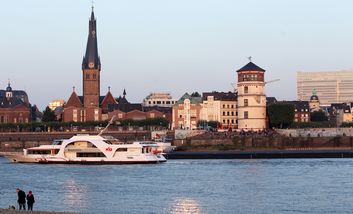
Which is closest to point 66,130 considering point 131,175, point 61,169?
point 61,169

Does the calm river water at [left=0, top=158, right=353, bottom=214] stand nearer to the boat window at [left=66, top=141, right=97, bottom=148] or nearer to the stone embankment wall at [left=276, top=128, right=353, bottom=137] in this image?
the boat window at [left=66, top=141, right=97, bottom=148]

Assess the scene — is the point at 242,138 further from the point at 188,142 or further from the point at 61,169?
the point at 61,169

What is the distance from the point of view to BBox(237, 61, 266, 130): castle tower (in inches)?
5349

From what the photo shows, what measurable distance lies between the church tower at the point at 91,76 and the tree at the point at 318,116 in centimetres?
3929

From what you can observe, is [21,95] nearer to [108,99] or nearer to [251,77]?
[108,99]

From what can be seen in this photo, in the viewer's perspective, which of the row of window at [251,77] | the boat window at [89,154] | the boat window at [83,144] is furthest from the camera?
the row of window at [251,77]

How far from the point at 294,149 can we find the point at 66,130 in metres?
42.2

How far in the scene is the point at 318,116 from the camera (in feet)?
576

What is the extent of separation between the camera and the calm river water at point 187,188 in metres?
45.7

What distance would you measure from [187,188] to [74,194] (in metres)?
7.05

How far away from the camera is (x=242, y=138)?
12244 centimetres

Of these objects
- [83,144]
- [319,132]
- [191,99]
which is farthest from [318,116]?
[83,144]

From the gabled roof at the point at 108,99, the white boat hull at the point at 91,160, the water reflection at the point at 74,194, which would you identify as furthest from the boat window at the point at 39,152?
the gabled roof at the point at 108,99

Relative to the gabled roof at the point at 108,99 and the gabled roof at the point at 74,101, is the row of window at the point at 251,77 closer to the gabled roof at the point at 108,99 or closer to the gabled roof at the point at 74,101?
the gabled roof at the point at 74,101
